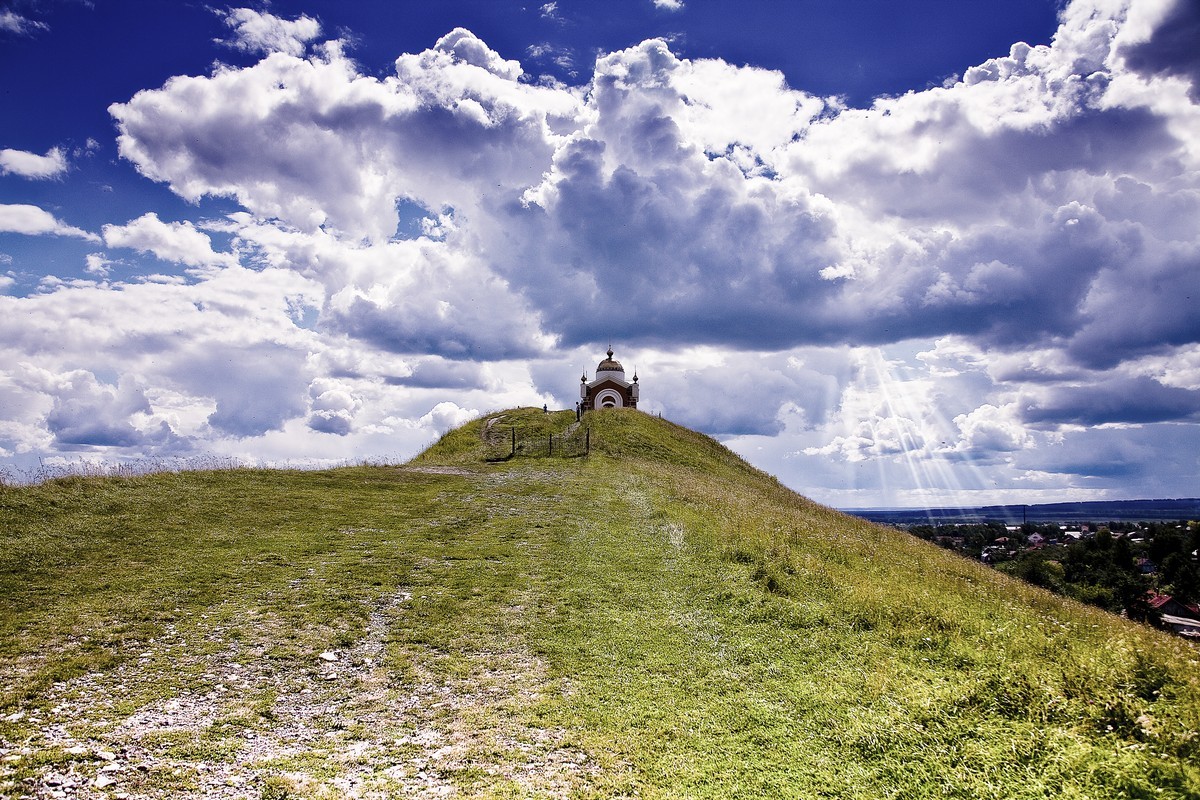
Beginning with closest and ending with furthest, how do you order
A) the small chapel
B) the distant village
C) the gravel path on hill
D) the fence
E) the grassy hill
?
the gravel path on hill → the grassy hill → the fence → the distant village → the small chapel

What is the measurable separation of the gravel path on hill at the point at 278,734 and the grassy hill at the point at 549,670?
4cm

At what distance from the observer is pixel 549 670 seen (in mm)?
9719

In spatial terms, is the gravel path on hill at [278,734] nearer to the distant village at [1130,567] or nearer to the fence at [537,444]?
the fence at [537,444]

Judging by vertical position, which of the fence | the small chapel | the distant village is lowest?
the distant village

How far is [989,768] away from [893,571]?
8.19 meters

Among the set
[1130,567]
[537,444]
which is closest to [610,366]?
[537,444]

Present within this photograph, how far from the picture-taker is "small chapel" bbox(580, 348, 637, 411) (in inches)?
2803

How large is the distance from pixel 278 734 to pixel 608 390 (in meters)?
64.4

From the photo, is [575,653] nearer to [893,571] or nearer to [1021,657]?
[1021,657]

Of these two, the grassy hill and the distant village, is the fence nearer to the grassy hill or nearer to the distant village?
the grassy hill

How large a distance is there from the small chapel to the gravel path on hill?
202 ft

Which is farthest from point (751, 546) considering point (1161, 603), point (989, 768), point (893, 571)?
point (1161, 603)

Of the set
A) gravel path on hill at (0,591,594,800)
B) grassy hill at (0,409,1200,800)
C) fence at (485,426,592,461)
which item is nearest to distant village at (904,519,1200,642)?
fence at (485,426,592,461)

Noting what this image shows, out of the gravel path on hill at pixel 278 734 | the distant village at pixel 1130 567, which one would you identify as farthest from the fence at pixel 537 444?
the gravel path on hill at pixel 278 734
